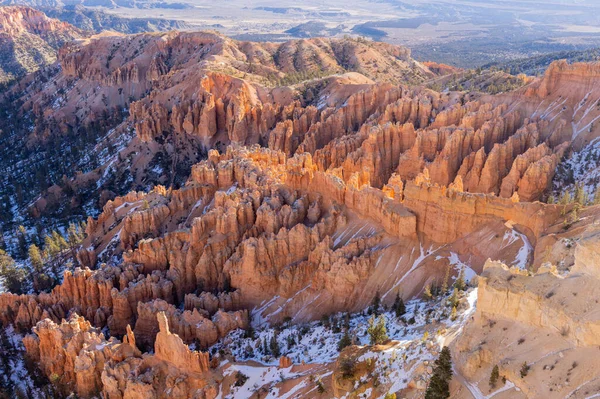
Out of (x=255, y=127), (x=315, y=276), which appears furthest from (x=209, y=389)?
(x=255, y=127)

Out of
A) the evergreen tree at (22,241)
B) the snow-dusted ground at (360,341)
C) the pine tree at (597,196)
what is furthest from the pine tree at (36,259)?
the pine tree at (597,196)

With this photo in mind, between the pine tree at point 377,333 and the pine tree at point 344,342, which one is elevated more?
the pine tree at point 377,333

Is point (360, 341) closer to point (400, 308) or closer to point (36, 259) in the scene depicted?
point (400, 308)

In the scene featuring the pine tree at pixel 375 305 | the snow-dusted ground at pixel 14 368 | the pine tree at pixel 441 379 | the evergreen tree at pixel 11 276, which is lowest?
the evergreen tree at pixel 11 276

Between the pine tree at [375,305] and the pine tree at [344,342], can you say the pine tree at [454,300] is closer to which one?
the pine tree at [375,305]

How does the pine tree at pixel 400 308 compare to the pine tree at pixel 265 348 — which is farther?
the pine tree at pixel 265 348

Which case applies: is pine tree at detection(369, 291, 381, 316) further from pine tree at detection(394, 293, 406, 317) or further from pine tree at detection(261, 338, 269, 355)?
pine tree at detection(261, 338, 269, 355)

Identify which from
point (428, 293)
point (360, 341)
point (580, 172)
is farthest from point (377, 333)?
point (580, 172)
